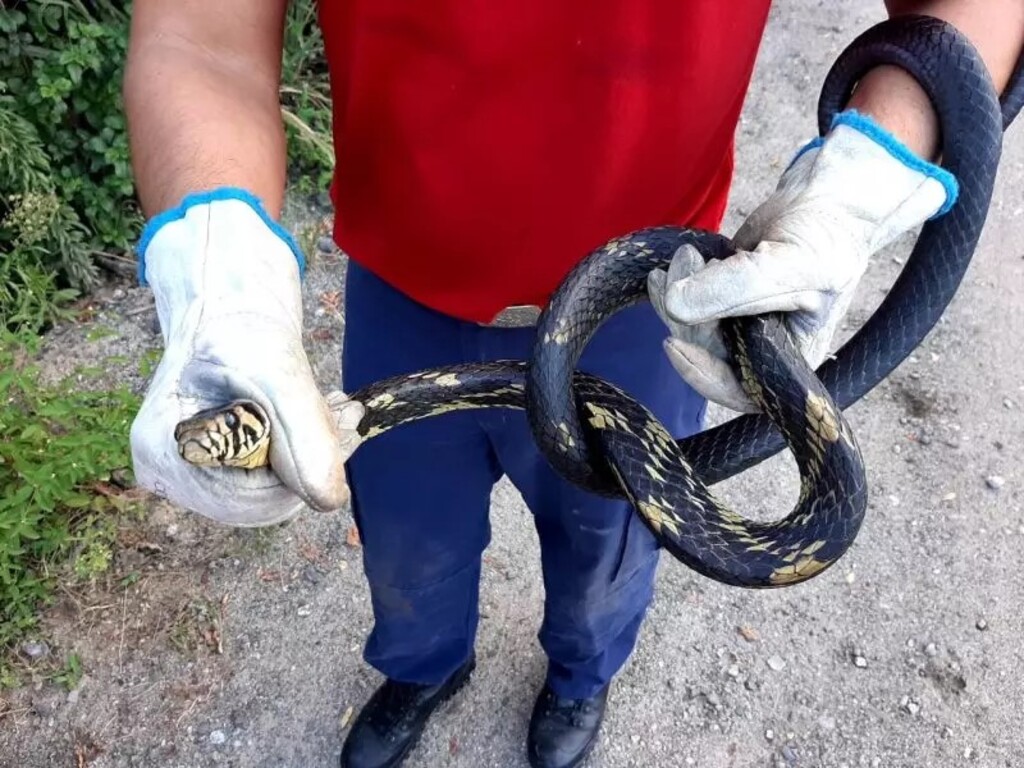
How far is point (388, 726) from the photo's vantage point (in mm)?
2895

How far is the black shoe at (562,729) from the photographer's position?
2.89 metres

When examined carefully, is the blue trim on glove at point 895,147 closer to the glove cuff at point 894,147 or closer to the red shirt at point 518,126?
the glove cuff at point 894,147

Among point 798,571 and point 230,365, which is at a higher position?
point 230,365

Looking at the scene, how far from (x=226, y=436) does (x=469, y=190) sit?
0.68m

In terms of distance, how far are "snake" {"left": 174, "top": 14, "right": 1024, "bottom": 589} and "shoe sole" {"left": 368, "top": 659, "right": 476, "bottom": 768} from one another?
4.50 feet

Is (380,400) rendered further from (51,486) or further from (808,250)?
(51,486)

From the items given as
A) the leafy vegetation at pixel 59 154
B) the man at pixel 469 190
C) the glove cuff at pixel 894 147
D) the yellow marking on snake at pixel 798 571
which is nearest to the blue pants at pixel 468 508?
the man at pixel 469 190

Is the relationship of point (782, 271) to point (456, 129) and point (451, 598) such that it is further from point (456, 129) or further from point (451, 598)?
point (451, 598)

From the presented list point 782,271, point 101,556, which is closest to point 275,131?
point 782,271

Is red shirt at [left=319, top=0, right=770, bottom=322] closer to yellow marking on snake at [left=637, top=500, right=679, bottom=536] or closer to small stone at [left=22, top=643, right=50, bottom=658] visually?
yellow marking on snake at [left=637, top=500, right=679, bottom=536]

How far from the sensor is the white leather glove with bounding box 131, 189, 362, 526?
1543 millimetres

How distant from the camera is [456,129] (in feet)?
5.75

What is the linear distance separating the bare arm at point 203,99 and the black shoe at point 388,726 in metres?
1.72

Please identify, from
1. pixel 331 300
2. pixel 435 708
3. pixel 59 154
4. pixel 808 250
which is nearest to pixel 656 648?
pixel 435 708
